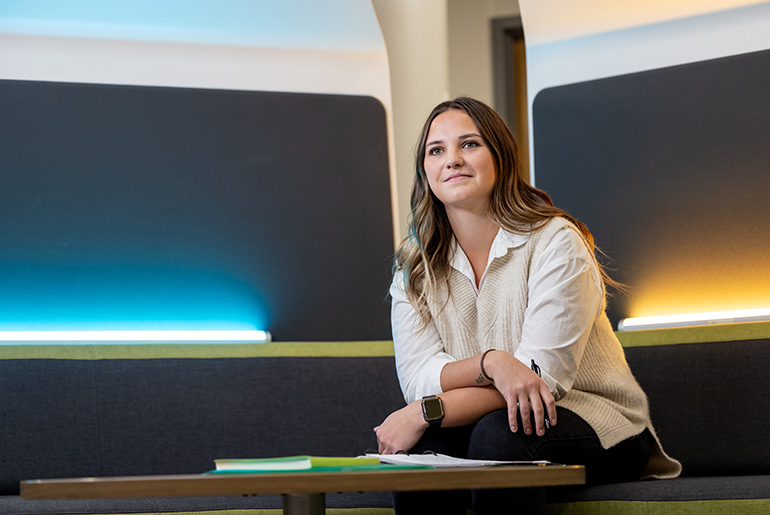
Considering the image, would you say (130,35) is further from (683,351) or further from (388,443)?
(683,351)

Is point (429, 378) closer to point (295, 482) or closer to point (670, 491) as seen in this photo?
point (670, 491)

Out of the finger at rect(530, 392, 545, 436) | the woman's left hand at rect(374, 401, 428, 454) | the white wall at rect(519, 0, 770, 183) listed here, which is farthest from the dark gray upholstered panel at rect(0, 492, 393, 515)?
the white wall at rect(519, 0, 770, 183)

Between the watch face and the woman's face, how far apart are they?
0.55m

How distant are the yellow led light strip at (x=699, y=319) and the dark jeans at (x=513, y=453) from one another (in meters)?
1.06

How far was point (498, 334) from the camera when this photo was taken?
2.02 m

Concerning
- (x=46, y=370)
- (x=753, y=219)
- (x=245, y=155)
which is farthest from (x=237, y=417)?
(x=753, y=219)

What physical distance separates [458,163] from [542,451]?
2.55 ft

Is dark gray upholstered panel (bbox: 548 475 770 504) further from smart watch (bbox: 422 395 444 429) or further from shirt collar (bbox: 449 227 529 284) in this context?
shirt collar (bbox: 449 227 529 284)

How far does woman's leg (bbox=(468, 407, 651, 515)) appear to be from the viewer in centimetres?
161

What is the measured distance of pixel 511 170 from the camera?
7.05 feet

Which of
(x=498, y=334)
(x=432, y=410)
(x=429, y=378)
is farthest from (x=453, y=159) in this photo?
(x=432, y=410)

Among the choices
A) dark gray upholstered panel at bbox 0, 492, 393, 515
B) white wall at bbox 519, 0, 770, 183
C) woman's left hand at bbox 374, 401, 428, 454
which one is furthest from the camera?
white wall at bbox 519, 0, 770, 183

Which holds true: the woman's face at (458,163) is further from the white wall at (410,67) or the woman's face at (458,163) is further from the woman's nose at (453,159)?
the white wall at (410,67)

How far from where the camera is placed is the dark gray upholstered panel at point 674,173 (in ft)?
9.51
